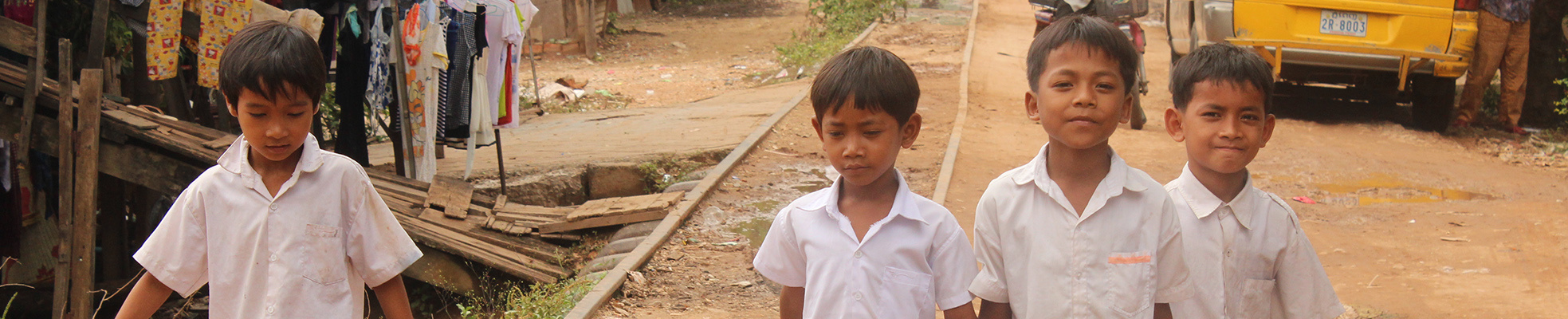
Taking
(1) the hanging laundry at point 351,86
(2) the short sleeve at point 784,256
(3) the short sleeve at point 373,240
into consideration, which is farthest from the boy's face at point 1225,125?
(1) the hanging laundry at point 351,86

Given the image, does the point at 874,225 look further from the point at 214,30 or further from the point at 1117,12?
the point at 1117,12

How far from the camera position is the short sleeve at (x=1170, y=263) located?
2125 millimetres

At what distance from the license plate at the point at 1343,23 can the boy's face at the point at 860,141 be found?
23.8ft

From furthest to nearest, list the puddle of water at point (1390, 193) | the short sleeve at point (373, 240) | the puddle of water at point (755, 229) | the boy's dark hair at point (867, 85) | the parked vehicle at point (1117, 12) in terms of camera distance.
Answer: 1. the parked vehicle at point (1117, 12)
2. the puddle of water at point (1390, 193)
3. the puddle of water at point (755, 229)
4. the short sleeve at point (373, 240)
5. the boy's dark hair at point (867, 85)

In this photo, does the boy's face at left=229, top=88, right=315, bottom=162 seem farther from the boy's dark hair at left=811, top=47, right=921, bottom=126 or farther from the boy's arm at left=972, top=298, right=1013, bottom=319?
the boy's arm at left=972, top=298, right=1013, bottom=319

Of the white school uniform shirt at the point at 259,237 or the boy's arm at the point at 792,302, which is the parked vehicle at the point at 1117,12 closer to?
the boy's arm at the point at 792,302

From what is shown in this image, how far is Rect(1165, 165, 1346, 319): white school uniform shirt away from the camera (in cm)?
237

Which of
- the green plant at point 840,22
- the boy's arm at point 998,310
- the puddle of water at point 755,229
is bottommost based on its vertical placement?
the green plant at point 840,22

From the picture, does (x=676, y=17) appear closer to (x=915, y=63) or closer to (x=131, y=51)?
(x=915, y=63)

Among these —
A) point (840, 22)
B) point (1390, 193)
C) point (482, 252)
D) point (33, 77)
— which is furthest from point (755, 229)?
point (840, 22)

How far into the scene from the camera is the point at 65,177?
171 inches

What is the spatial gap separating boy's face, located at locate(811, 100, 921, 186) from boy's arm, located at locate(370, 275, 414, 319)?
3.32 ft

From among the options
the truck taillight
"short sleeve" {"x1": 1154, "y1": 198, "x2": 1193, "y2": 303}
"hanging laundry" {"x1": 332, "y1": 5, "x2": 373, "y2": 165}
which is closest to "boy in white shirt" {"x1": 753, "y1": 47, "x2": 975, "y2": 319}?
"short sleeve" {"x1": 1154, "y1": 198, "x2": 1193, "y2": 303}

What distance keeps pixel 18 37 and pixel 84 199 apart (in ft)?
2.91
